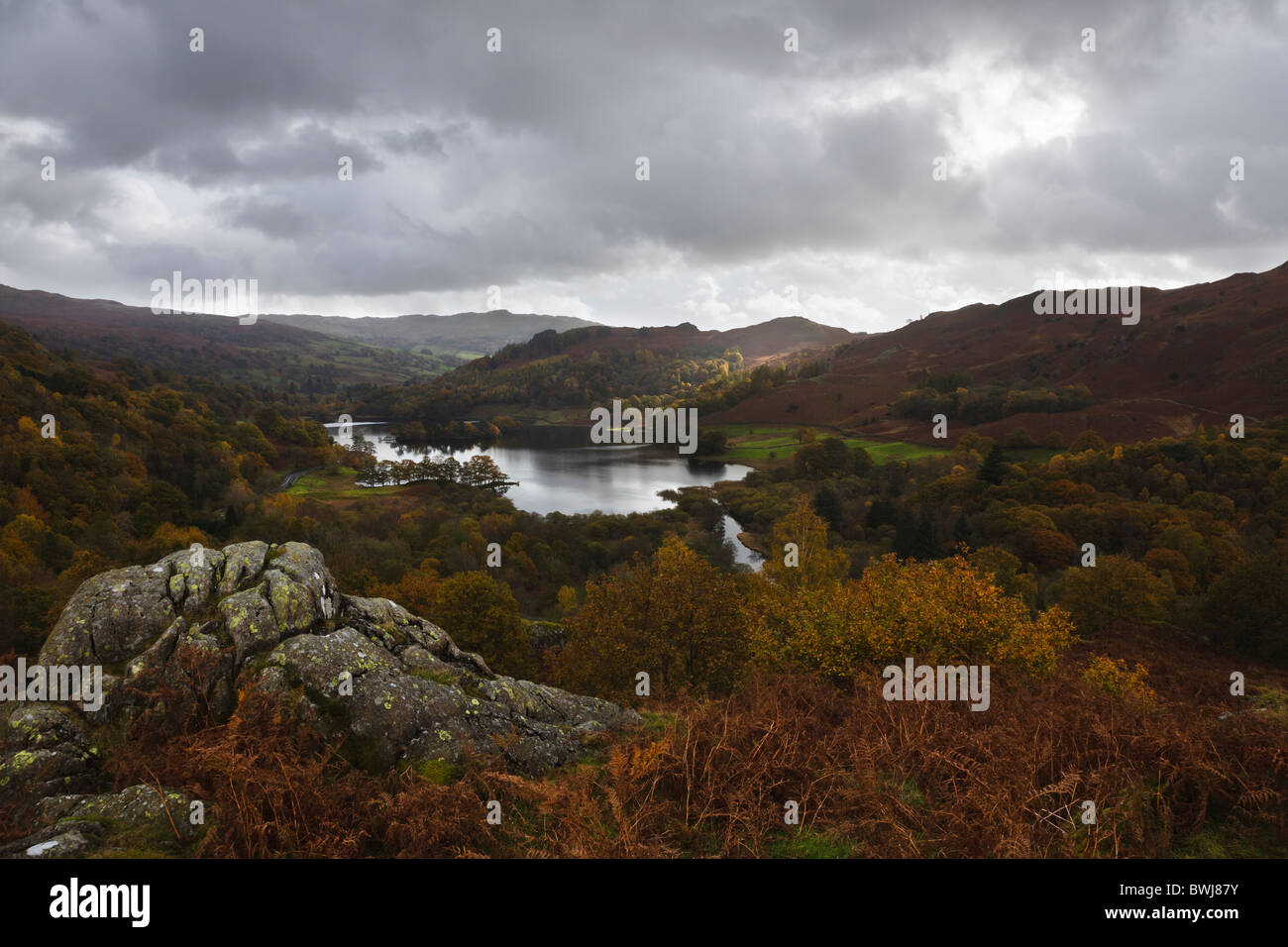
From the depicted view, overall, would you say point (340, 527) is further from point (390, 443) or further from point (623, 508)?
point (390, 443)

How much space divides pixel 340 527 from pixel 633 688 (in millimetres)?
50986

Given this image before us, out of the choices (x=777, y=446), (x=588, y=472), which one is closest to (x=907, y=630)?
(x=588, y=472)

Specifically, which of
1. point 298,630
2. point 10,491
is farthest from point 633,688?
point 10,491

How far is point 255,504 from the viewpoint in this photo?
227 feet

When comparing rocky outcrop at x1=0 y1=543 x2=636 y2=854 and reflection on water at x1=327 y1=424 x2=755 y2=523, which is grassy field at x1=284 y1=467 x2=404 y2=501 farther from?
rocky outcrop at x1=0 y1=543 x2=636 y2=854

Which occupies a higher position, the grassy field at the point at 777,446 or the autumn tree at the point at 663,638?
the grassy field at the point at 777,446
